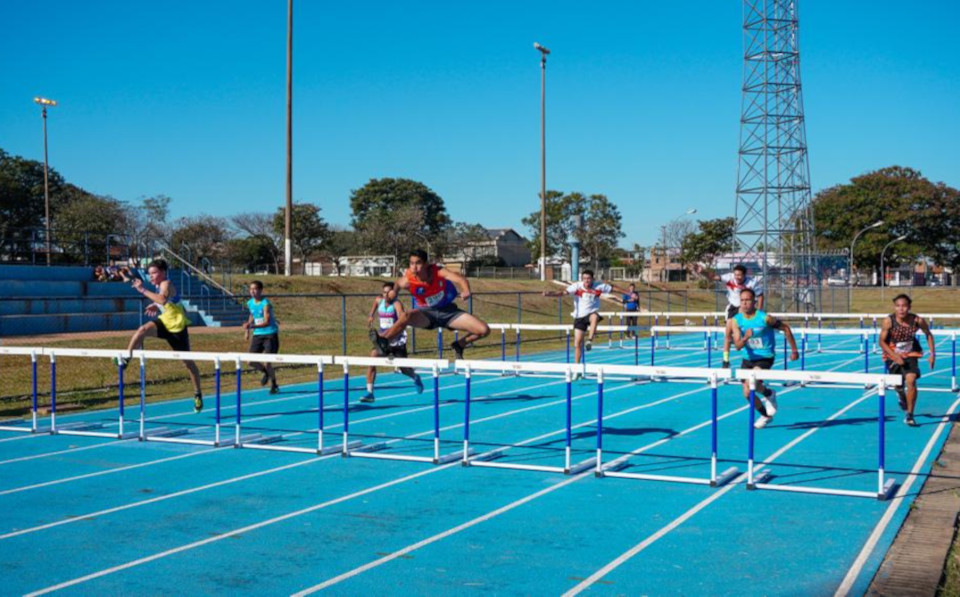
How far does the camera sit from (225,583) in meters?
5.82

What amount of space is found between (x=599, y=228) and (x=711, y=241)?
922 centimetres

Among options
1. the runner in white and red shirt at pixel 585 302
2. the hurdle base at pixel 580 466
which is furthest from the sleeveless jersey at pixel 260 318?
the hurdle base at pixel 580 466

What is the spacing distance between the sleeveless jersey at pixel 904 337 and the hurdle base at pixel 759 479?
3.67m

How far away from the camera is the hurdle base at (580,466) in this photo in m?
9.12

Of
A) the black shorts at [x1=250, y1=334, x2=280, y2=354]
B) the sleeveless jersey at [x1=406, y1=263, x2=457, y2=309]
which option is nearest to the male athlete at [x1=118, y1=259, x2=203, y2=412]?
the black shorts at [x1=250, y1=334, x2=280, y2=354]

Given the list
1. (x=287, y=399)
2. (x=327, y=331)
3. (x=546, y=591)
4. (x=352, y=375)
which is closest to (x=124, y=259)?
(x=327, y=331)

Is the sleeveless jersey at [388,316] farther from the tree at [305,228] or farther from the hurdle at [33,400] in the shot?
the tree at [305,228]

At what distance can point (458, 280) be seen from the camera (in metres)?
10.1

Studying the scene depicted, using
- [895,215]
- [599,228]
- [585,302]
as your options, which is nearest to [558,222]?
[599,228]

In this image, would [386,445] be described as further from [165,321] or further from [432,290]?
[165,321]

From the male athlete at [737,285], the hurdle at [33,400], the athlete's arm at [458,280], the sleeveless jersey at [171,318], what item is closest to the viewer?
the athlete's arm at [458,280]

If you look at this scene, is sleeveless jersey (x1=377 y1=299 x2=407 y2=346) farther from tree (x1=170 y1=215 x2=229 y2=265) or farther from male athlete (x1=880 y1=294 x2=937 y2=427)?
tree (x1=170 y1=215 x2=229 y2=265)

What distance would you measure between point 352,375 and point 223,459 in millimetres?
9213

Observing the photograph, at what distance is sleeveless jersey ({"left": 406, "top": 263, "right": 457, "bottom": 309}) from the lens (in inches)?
411
